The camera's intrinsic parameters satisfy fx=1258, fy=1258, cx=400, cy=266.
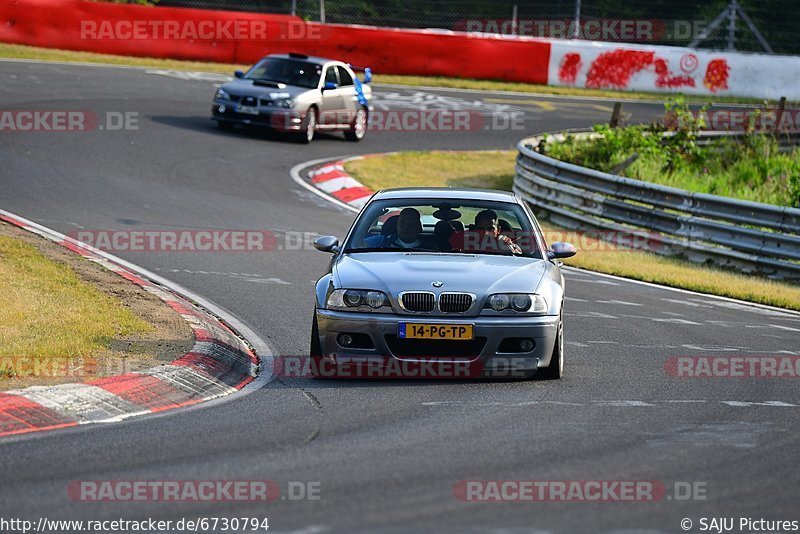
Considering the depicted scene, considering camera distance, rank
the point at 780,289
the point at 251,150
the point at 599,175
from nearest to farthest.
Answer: the point at 780,289 < the point at 599,175 < the point at 251,150

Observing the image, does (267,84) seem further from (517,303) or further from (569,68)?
(517,303)

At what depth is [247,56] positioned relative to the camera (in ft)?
111

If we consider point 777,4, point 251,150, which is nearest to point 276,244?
point 251,150

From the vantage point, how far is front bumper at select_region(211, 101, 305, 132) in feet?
78.9

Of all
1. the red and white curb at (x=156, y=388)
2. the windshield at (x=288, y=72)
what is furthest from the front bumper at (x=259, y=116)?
the red and white curb at (x=156, y=388)

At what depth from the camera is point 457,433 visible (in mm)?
7094

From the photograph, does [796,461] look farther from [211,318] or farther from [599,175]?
[599,175]

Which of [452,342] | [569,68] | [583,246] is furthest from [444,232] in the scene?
[569,68]

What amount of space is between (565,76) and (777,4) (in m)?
6.76

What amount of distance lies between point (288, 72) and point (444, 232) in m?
16.3

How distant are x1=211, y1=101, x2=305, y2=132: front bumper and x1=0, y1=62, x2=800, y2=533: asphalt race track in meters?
8.25

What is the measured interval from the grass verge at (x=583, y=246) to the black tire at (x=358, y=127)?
157 cm

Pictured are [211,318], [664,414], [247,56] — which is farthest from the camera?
[247,56]

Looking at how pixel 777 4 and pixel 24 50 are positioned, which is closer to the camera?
pixel 24 50
